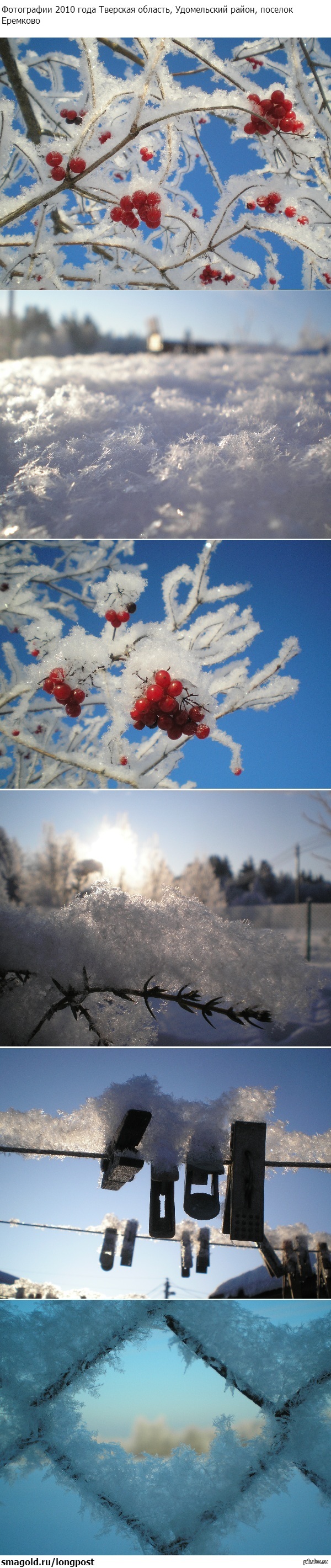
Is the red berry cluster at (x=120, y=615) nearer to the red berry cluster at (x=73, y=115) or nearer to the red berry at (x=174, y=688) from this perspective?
the red berry at (x=174, y=688)

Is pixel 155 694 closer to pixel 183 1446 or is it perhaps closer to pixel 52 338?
pixel 52 338

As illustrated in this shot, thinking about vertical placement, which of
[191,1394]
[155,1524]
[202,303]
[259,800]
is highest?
[202,303]

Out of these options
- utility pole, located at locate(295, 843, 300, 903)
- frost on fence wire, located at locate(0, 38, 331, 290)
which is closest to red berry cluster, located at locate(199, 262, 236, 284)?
frost on fence wire, located at locate(0, 38, 331, 290)

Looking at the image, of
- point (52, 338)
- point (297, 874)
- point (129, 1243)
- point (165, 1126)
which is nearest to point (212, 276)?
point (52, 338)

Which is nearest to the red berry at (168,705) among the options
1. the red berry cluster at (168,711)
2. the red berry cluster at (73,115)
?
the red berry cluster at (168,711)

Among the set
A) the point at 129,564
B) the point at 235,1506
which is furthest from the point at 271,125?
the point at 235,1506

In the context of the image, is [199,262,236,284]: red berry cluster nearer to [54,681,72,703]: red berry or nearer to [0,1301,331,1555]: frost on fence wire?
[54,681,72,703]: red berry

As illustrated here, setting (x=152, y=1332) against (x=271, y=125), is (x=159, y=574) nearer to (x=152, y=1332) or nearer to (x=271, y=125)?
(x=271, y=125)
